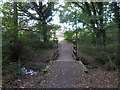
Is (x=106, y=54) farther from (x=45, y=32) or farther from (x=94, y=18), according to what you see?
(x=45, y=32)

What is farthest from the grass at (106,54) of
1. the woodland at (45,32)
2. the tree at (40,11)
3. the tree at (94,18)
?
the tree at (40,11)

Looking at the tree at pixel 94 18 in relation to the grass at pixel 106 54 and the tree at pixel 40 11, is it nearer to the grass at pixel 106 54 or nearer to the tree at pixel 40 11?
the grass at pixel 106 54

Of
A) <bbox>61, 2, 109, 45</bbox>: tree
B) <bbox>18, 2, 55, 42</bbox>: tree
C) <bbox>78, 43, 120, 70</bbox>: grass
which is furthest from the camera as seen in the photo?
<bbox>18, 2, 55, 42</bbox>: tree

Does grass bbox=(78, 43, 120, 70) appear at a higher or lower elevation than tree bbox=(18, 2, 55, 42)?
lower

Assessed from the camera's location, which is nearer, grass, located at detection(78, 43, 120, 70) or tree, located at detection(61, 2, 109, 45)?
grass, located at detection(78, 43, 120, 70)

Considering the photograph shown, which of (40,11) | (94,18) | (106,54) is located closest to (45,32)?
(40,11)

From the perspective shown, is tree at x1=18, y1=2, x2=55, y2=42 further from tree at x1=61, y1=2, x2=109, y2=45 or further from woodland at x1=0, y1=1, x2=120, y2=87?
tree at x1=61, y1=2, x2=109, y2=45

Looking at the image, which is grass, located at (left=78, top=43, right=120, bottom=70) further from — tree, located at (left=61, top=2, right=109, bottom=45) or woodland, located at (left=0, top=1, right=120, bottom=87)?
tree, located at (left=61, top=2, right=109, bottom=45)

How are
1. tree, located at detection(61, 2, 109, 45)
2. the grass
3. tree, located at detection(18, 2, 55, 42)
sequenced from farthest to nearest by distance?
tree, located at detection(18, 2, 55, 42), tree, located at detection(61, 2, 109, 45), the grass

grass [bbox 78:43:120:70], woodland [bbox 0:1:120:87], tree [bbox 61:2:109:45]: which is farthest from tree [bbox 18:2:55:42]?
grass [bbox 78:43:120:70]

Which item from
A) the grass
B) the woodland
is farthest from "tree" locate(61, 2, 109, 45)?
the grass

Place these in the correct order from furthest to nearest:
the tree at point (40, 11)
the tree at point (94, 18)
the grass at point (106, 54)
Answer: the tree at point (40, 11) → the tree at point (94, 18) → the grass at point (106, 54)

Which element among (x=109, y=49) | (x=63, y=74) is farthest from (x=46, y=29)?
(x=63, y=74)

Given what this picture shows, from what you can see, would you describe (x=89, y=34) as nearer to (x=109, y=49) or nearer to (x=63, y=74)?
(x=109, y=49)
